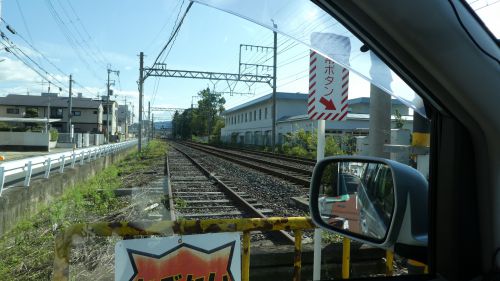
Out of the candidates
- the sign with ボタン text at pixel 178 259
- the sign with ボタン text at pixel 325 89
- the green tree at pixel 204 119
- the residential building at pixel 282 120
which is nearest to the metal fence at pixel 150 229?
the sign with ボタン text at pixel 178 259

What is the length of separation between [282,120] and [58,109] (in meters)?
42.9

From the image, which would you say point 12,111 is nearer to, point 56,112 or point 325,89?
point 56,112

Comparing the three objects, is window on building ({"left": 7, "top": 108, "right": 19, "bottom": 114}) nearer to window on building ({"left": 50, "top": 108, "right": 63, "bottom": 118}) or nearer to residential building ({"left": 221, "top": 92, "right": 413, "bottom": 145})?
window on building ({"left": 50, "top": 108, "right": 63, "bottom": 118})

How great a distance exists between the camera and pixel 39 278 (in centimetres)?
491

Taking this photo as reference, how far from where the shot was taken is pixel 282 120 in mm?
48906

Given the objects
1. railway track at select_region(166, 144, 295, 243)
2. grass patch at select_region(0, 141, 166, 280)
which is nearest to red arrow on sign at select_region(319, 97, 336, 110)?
grass patch at select_region(0, 141, 166, 280)

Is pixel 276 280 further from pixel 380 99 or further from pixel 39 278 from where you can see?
pixel 39 278

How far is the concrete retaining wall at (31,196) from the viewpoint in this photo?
7.72 meters

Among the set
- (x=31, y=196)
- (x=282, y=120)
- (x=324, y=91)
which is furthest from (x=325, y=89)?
(x=282, y=120)

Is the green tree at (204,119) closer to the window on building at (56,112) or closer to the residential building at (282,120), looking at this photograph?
the residential building at (282,120)

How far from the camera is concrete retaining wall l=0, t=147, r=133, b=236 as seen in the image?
7.72m

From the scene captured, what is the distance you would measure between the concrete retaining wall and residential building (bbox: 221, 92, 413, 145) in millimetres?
21449

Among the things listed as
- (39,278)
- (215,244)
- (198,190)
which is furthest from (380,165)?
(198,190)

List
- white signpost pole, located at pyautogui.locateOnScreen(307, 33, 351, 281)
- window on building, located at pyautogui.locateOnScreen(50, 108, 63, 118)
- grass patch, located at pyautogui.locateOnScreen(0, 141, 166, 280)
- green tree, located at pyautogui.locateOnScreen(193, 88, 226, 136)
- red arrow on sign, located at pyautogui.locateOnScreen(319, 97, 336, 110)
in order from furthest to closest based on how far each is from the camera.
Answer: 1. green tree, located at pyautogui.locateOnScreen(193, 88, 226, 136)
2. window on building, located at pyautogui.locateOnScreen(50, 108, 63, 118)
3. grass patch, located at pyautogui.locateOnScreen(0, 141, 166, 280)
4. red arrow on sign, located at pyautogui.locateOnScreen(319, 97, 336, 110)
5. white signpost pole, located at pyautogui.locateOnScreen(307, 33, 351, 281)
